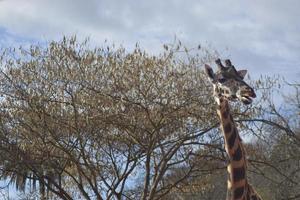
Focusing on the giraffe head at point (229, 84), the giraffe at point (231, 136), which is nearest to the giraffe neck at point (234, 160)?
the giraffe at point (231, 136)

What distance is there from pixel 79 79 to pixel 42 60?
3.53 ft

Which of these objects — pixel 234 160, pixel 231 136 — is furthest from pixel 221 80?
pixel 234 160

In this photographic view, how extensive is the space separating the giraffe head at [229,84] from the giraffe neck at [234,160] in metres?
0.26

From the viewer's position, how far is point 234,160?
882 cm

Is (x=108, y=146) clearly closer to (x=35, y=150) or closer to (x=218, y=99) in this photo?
(x=35, y=150)

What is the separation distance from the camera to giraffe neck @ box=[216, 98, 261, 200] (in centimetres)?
873

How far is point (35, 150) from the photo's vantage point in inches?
584

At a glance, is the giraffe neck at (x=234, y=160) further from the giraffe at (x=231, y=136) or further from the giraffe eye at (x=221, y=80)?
the giraffe eye at (x=221, y=80)

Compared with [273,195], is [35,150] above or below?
below

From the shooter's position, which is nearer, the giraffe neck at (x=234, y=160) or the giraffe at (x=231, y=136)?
the giraffe at (x=231, y=136)

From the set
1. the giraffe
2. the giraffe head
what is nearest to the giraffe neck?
the giraffe

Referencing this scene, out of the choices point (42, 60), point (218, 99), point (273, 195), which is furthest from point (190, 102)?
point (273, 195)

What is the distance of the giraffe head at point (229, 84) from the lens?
7950mm

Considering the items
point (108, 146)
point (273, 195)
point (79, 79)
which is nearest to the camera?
point (79, 79)
